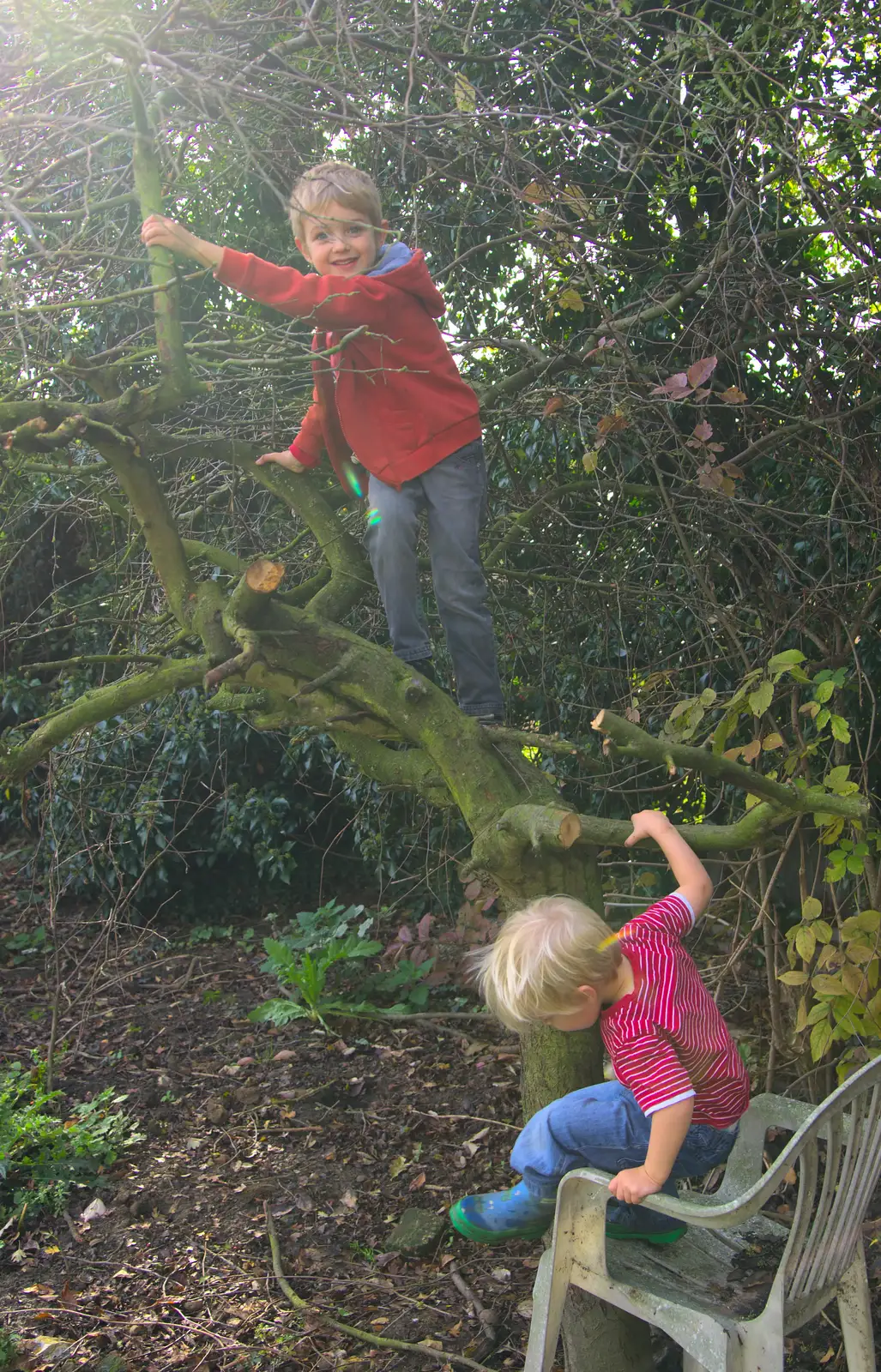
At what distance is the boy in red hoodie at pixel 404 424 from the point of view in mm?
2785

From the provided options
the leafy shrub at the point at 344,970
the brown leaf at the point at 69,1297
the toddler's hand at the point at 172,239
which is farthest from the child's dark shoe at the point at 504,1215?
the leafy shrub at the point at 344,970

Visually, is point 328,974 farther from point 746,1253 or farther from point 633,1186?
point 633,1186

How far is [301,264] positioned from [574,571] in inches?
76.5

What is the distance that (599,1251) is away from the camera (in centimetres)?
195

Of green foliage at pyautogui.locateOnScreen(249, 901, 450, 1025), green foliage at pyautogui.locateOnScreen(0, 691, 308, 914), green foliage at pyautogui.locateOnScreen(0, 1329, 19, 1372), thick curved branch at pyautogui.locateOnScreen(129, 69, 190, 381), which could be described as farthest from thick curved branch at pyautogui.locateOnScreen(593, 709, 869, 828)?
green foliage at pyautogui.locateOnScreen(0, 691, 308, 914)

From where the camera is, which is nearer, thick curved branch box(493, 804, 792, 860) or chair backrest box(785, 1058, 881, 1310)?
chair backrest box(785, 1058, 881, 1310)

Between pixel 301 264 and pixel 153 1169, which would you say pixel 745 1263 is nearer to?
pixel 153 1169

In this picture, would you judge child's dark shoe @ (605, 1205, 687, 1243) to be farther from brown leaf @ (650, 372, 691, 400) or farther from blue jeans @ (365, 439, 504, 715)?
brown leaf @ (650, 372, 691, 400)

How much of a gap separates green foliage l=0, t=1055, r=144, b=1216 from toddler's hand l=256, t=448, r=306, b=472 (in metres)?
2.32

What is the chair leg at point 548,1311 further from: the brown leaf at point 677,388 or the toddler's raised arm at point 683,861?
the brown leaf at point 677,388

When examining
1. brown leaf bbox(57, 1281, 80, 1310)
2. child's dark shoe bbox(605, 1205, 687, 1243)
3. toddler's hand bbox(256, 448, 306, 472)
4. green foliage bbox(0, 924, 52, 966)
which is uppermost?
toddler's hand bbox(256, 448, 306, 472)

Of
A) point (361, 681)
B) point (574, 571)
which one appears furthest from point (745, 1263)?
point (574, 571)

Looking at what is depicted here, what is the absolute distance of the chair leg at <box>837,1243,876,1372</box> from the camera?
201 centimetres

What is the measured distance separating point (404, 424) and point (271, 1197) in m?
2.39
